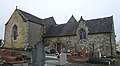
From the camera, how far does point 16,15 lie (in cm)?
3412

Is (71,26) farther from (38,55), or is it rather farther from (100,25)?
(38,55)

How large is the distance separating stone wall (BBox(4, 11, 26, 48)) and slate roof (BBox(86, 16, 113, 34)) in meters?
12.2

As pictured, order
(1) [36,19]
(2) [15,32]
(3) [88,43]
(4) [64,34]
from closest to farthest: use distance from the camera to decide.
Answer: (3) [88,43], (4) [64,34], (2) [15,32], (1) [36,19]

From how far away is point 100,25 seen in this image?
100.0 ft

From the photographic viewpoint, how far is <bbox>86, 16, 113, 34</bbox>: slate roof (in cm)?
2888

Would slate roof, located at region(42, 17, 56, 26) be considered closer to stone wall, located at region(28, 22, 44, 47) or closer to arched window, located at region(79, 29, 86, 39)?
stone wall, located at region(28, 22, 44, 47)

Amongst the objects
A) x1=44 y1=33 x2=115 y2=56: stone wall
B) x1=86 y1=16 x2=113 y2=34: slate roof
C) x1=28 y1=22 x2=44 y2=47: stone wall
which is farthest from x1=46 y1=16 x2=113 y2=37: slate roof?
x1=28 y1=22 x2=44 y2=47: stone wall

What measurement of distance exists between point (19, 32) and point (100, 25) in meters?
15.2

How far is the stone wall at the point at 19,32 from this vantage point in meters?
32.7

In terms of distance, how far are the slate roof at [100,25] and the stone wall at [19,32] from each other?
1216 centimetres

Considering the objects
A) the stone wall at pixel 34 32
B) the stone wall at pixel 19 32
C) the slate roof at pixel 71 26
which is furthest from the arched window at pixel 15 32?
the stone wall at pixel 34 32

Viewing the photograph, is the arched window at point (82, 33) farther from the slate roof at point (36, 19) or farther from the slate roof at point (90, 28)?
the slate roof at point (36, 19)

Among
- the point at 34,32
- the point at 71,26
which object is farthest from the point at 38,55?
the point at 71,26

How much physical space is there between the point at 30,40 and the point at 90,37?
36.1ft
